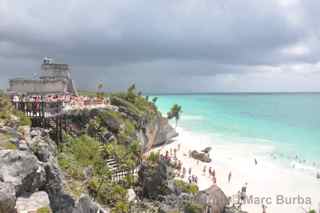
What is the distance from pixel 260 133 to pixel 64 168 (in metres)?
45.2

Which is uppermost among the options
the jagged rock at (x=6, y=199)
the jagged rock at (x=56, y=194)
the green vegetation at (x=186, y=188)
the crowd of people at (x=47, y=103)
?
the crowd of people at (x=47, y=103)

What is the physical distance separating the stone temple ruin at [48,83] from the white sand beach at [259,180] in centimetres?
1347

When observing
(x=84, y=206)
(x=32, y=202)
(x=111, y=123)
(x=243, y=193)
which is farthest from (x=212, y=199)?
(x=32, y=202)

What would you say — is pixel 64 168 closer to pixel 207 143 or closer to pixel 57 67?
pixel 57 67

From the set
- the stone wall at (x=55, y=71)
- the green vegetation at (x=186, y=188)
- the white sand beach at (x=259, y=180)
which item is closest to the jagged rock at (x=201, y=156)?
the white sand beach at (x=259, y=180)

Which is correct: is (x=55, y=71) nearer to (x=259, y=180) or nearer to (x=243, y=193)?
(x=243, y=193)

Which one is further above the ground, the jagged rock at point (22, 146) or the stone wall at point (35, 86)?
the stone wall at point (35, 86)

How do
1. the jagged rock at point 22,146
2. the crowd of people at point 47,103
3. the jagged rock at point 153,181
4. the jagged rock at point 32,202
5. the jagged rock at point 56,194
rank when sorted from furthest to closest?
the crowd of people at point 47,103 → the jagged rock at point 153,181 → the jagged rock at point 22,146 → the jagged rock at point 56,194 → the jagged rock at point 32,202

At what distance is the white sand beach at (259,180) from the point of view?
20464 millimetres

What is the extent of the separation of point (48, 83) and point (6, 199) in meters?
20.1

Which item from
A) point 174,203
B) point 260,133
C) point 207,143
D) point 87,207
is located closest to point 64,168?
point 87,207

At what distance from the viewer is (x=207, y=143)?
133 feet

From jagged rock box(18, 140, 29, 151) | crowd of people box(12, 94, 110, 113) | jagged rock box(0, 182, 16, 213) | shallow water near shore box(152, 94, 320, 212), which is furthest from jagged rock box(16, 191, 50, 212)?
shallow water near shore box(152, 94, 320, 212)

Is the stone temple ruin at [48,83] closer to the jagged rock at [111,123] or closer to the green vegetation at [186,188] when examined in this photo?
the jagged rock at [111,123]
